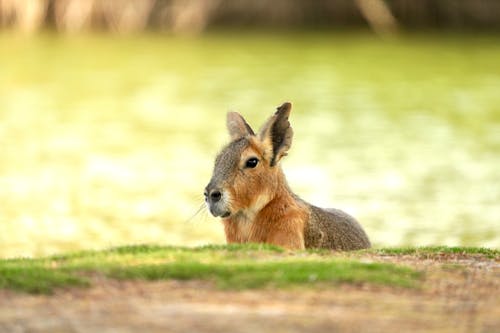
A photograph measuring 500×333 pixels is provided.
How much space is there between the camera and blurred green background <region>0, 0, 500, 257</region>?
15930mm

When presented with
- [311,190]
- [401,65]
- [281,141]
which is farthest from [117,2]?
[281,141]

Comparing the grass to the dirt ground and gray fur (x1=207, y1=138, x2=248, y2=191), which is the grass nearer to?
the dirt ground

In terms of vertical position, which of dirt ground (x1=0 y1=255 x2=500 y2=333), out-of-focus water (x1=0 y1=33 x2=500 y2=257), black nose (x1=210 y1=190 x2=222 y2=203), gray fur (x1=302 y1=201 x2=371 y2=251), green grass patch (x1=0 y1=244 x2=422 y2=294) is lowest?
dirt ground (x1=0 y1=255 x2=500 y2=333)

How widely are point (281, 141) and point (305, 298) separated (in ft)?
7.28

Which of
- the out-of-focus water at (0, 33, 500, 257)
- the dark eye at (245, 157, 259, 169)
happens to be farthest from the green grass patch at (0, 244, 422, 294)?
the out-of-focus water at (0, 33, 500, 257)

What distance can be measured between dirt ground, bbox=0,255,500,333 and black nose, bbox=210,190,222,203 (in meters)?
1.39

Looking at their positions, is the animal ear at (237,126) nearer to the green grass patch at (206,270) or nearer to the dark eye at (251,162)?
the dark eye at (251,162)

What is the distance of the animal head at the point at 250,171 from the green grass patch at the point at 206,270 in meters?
0.61

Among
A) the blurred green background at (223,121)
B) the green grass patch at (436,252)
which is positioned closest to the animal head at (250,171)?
the green grass patch at (436,252)

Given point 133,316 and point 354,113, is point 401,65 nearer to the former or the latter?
point 354,113

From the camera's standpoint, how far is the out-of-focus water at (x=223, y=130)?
51.9 feet

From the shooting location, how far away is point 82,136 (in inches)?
845

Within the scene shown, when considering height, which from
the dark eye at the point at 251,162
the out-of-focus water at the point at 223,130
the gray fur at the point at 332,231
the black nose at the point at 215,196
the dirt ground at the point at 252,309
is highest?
the out-of-focus water at the point at 223,130

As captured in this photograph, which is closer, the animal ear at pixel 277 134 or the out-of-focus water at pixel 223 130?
the animal ear at pixel 277 134
